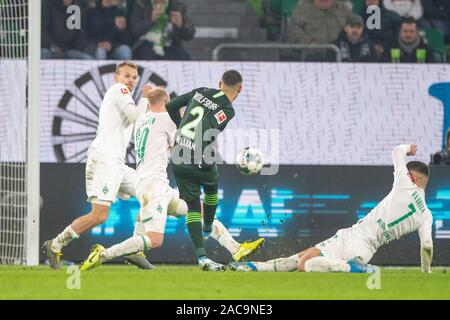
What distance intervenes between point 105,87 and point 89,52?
27.7 inches

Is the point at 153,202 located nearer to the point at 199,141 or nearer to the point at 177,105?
the point at 199,141

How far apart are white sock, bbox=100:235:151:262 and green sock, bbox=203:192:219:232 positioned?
734 millimetres

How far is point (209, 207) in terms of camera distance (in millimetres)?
12742

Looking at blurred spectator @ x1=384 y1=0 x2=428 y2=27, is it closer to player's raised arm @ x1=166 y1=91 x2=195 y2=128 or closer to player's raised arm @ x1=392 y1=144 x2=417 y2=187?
player's raised arm @ x1=392 y1=144 x2=417 y2=187

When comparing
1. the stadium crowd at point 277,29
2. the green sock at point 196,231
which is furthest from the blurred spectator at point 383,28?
the green sock at point 196,231

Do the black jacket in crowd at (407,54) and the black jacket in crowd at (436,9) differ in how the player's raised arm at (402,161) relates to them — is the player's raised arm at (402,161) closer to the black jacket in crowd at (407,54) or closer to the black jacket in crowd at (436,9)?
the black jacket in crowd at (407,54)

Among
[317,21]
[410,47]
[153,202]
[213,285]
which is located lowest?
[213,285]

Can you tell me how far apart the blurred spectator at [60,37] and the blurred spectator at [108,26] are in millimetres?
173

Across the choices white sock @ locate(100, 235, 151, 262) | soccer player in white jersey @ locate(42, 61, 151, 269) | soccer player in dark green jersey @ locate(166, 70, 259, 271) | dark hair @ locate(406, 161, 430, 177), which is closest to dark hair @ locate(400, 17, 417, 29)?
dark hair @ locate(406, 161, 430, 177)

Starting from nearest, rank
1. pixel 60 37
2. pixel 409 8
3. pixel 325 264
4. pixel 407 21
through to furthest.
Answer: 1. pixel 325 264
2. pixel 60 37
3. pixel 407 21
4. pixel 409 8

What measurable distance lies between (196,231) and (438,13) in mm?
6737

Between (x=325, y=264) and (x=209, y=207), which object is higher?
(x=209, y=207)

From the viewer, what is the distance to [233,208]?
16.0 m

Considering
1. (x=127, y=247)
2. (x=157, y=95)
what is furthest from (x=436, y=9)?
(x=127, y=247)
